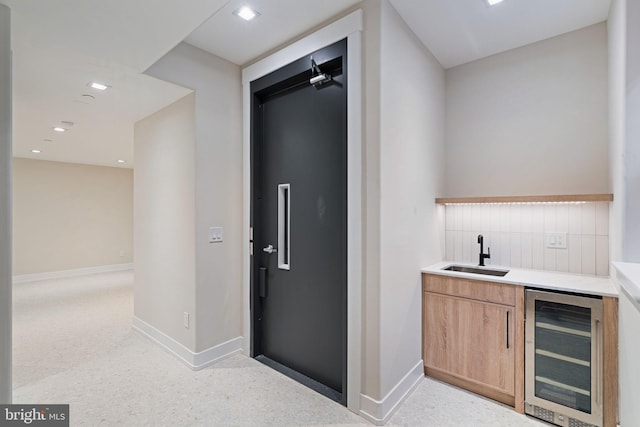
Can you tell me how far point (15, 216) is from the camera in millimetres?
5734

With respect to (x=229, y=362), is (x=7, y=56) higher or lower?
higher

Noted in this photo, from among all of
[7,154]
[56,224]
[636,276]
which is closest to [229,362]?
[7,154]

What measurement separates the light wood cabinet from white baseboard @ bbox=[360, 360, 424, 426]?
1.27 ft

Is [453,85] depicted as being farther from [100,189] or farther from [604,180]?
[100,189]

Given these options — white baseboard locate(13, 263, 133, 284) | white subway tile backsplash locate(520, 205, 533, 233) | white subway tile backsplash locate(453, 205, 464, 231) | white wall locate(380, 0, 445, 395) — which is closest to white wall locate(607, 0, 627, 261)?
white subway tile backsplash locate(520, 205, 533, 233)

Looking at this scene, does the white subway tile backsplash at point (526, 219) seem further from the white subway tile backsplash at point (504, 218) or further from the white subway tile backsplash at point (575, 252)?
the white subway tile backsplash at point (575, 252)

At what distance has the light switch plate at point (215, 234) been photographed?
8.86ft

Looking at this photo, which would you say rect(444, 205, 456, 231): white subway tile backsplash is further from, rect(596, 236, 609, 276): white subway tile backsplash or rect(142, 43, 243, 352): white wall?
rect(142, 43, 243, 352): white wall

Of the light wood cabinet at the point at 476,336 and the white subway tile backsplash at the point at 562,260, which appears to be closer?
the light wood cabinet at the point at 476,336

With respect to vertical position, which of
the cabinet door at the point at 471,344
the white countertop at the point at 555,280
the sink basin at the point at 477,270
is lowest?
the cabinet door at the point at 471,344

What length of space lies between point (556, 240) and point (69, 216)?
8.11 m

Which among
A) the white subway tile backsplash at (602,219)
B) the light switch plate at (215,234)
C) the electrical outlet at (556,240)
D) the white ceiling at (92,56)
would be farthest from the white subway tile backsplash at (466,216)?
the white ceiling at (92,56)

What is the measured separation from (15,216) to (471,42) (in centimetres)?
777

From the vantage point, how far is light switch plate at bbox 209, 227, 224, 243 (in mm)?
2701
